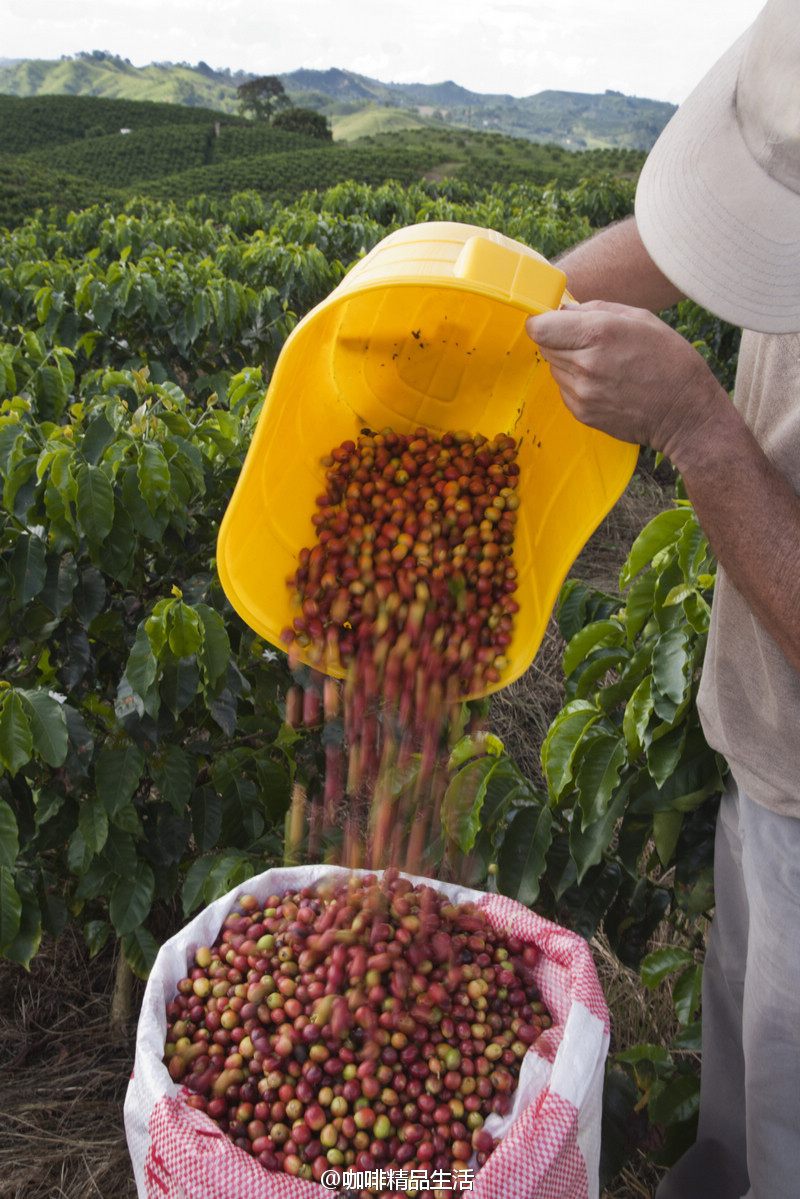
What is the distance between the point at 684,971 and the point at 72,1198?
1681 mm

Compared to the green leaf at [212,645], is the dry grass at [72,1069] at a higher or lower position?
lower

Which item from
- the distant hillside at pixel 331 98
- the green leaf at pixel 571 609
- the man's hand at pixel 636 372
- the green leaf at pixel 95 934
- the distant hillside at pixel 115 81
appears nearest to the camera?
the man's hand at pixel 636 372

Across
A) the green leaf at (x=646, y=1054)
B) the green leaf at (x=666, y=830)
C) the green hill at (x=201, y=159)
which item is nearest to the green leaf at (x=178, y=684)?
the green leaf at (x=666, y=830)

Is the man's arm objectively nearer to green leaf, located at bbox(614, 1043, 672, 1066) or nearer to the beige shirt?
the beige shirt

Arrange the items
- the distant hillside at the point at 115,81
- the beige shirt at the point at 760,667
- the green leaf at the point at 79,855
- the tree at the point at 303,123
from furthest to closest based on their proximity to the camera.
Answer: the distant hillside at the point at 115,81 < the tree at the point at 303,123 < the green leaf at the point at 79,855 < the beige shirt at the point at 760,667

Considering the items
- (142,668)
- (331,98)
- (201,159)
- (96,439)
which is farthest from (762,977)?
(331,98)

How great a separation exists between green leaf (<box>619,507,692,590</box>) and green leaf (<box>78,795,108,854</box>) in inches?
58.4

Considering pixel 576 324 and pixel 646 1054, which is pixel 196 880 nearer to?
pixel 646 1054

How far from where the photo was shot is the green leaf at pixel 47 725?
5.88ft

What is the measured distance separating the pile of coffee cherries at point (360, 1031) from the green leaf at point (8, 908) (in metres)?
0.52

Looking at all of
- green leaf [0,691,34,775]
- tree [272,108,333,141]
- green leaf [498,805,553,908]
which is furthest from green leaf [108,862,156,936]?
tree [272,108,333,141]

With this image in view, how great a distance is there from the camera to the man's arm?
1227mm

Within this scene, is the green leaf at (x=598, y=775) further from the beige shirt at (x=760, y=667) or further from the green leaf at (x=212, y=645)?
the green leaf at (x=212, y=645)

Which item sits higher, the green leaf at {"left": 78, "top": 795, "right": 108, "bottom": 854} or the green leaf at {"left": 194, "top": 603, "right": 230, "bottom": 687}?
the green leaf at {"left": 194, "top": 603, "right": 230, "bottom": 687}
